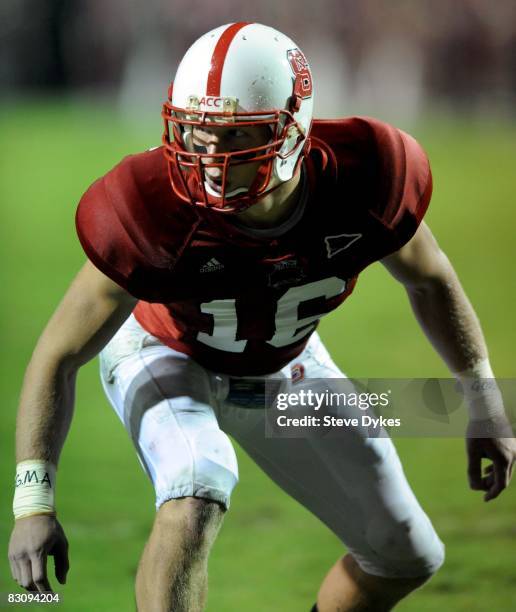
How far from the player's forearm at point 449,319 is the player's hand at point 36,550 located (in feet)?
2.34

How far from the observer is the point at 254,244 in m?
1.73

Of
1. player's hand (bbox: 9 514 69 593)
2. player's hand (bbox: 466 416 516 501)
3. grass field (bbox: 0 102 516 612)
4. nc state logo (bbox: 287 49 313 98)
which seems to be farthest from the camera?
grass field (bbox: 0 102 516 612)

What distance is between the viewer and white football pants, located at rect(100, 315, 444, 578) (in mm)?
1825

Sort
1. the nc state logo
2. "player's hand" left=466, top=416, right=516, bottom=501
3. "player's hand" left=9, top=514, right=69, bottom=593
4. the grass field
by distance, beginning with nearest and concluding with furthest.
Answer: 1. "player's hand" left=9, top=514, right=69, bottom=593
2. the nc state logo
3. "player's hand" left=466, top=416, right=516, bottom=501
4. the grass field

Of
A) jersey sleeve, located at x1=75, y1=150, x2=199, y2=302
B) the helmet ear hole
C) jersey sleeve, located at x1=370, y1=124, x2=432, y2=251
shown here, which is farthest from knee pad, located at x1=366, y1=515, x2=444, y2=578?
the helmet ear hole

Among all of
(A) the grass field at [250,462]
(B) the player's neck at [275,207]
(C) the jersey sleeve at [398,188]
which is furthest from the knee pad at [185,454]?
(A) the grass field at [250,462]

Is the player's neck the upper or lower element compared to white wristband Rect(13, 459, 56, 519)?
upper

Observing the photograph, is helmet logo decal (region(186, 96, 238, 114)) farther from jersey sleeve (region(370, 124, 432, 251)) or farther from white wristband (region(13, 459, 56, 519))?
white wristband (region(13, 459, 56, 519))

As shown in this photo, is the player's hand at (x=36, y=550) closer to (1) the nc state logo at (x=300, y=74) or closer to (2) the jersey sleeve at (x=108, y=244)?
(2) the jersey sleeve at (x=108, y=244)

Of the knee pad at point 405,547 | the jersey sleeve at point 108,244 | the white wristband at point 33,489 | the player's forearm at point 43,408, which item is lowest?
the knee pad at point 405,547

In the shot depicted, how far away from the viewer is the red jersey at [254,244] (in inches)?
65.9

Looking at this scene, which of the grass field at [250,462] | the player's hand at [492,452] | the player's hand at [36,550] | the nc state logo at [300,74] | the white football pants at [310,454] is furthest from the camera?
the grass field at [250,462]

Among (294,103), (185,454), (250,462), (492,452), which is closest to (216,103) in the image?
(294,103)

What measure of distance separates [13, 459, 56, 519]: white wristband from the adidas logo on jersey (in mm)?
373
